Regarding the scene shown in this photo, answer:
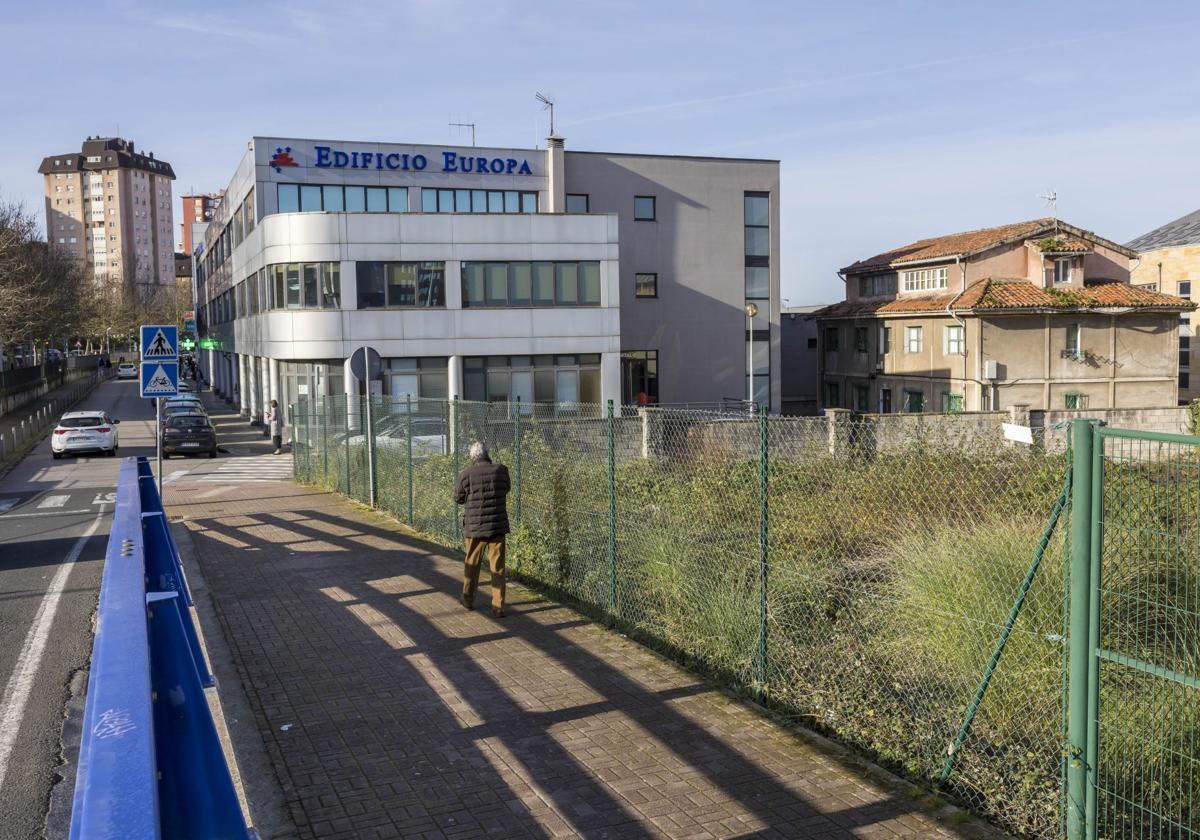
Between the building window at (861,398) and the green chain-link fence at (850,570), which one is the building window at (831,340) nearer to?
the building window at (861,398)

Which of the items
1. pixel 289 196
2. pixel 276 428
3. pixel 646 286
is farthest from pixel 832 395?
pixel 276 428

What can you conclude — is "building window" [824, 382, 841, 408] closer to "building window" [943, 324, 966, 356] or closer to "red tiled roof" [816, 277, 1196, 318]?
"red tiled roof" [816, 277, 1196, 318]

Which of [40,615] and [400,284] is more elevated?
[400,284]

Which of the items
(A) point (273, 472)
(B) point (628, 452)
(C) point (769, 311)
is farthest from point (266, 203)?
(B) point (628, 452)

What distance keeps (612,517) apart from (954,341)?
34521mm

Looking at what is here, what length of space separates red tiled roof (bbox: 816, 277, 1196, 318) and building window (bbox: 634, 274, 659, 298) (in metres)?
10.5

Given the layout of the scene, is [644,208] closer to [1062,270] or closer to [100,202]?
[1062,270]

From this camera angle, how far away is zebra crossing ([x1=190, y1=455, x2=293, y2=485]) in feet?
83.7

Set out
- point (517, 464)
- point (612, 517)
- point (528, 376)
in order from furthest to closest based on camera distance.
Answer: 1. point (528, 376)
2. point (517, 464)
3. point (612, 517)

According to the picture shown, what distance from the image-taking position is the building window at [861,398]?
47.7 meters

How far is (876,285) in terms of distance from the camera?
4869 centimetres

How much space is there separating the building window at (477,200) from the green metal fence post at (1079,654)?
4056cm

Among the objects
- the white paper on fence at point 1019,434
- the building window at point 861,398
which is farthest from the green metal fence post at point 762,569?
the building window at point 861,398

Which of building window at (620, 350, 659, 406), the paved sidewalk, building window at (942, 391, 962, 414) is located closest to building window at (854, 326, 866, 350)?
building window at (942, 391, 962, 414)
